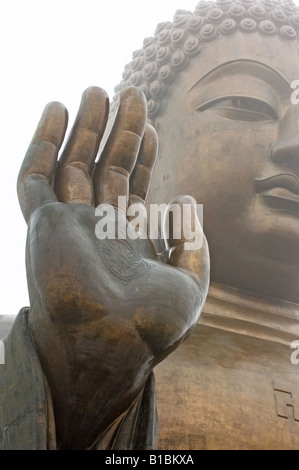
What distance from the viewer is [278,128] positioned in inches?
176

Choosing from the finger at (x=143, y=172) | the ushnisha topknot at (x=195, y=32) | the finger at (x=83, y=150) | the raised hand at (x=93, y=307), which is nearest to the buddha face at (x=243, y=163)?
the ushnisha topknot at (x=195, y=32)

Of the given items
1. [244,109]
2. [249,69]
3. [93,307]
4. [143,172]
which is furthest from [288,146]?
[93,307]

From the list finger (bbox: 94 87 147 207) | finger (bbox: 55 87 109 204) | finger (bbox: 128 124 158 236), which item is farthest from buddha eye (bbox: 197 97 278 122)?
finger (bbox: 55 87 109 204)

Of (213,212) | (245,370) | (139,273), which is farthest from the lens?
(213,212)

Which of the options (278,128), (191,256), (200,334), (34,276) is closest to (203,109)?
(278,128)

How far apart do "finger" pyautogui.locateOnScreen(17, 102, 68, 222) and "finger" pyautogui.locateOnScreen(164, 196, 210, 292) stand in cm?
51

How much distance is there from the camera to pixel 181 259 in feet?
9.41

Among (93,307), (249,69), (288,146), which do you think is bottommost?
(93,307)

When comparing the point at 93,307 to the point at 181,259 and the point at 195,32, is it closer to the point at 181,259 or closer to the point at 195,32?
the point at 181,259

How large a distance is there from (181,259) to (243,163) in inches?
64.6

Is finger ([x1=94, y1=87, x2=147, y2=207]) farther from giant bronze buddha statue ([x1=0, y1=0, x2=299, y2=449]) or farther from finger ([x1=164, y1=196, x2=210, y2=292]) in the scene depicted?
finger ([x1=164, y1=196, x2=210, y2=292])
